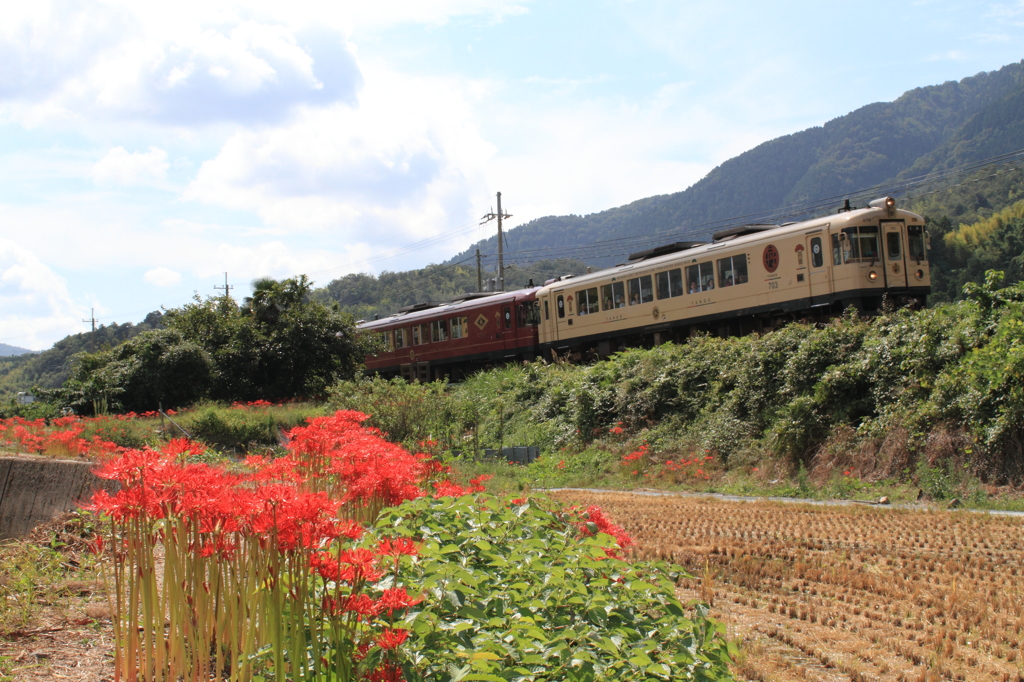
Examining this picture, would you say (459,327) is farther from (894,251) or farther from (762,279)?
(894,251)

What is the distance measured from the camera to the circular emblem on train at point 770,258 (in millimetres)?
17203

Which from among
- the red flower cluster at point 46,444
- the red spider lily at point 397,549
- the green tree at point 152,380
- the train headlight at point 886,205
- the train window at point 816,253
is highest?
the train headlight at point 886,205

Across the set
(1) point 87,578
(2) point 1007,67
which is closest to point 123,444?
(1) point 87,578

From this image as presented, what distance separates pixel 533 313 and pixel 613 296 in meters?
4.03

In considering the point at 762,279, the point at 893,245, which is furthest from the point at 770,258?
the point at 893,245

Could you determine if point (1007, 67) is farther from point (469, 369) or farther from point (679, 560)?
point (679, 560)

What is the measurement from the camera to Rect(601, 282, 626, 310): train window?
2117 cm

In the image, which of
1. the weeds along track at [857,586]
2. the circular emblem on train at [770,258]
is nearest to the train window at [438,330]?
the circular emblem on train at [770,258]

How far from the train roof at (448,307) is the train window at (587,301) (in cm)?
279

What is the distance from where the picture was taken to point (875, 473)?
10.7 meters

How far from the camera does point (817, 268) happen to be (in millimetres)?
16531

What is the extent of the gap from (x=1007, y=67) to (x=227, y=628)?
580 ft

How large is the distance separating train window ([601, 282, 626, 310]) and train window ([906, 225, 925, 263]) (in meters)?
6.90

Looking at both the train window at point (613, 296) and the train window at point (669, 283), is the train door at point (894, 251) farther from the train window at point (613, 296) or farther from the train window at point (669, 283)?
the train window at point (613, 296)
